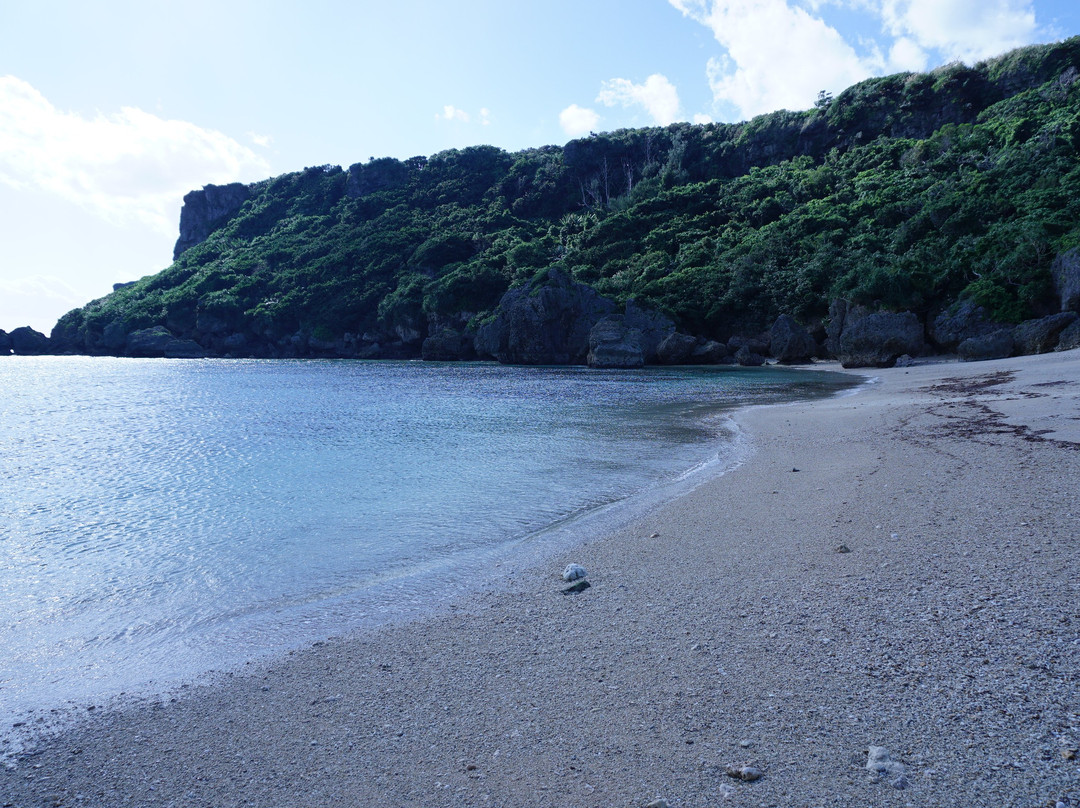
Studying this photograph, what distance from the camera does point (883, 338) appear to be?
3681cm

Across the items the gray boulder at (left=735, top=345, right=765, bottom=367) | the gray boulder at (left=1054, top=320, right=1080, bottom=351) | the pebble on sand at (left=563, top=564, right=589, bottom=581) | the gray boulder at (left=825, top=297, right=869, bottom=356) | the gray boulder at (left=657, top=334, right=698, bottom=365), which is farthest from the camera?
the gray boulder at (left=657, top=334, right=698, bottom=365)

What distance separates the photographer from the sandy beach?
2.90 m

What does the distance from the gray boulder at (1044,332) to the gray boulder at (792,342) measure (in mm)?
15156

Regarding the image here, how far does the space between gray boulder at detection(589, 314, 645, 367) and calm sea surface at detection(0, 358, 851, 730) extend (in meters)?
27.5

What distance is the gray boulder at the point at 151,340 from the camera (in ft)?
276

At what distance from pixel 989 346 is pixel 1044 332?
94.1 inches

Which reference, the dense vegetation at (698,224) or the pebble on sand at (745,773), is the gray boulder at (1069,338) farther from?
the pebble on sand at (745,773)

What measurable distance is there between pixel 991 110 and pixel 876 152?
10381mm

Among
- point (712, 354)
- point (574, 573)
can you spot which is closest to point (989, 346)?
point (712, 354)

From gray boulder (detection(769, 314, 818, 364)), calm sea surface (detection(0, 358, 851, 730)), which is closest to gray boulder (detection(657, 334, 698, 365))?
gray boulder (detection(769, 314, 818, 364))

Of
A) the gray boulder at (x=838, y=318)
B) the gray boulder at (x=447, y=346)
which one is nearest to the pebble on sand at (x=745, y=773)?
the gray boulder at (x=838, y=318)

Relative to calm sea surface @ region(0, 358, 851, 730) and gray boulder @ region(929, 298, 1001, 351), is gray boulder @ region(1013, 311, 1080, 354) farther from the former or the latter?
calm sea surface @ region(0, 358, 851, 730)

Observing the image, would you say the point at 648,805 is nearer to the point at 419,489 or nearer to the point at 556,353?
the point at 419,489

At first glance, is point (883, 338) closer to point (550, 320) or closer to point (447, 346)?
point (550, 320)
